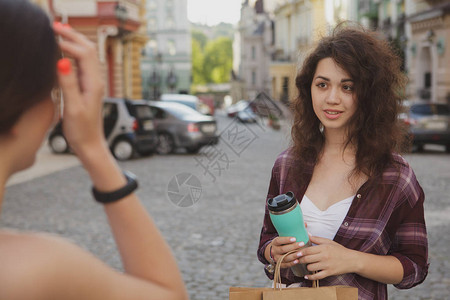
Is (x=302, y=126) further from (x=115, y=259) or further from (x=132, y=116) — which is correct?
(x=132, y=116)

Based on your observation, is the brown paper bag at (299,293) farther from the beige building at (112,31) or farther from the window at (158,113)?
the beige building at (112,31)

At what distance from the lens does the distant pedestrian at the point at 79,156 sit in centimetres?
99

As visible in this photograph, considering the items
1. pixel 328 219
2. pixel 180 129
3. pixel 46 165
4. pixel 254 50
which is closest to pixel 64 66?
pixel 328 219

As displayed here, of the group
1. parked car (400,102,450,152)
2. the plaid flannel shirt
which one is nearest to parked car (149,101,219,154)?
parked car (400,102,450,152)

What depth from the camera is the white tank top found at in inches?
96.7

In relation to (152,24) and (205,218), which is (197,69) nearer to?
(152,24)

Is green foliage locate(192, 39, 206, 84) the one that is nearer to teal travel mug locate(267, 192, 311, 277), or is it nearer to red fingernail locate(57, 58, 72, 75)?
teal travel mug locate(267, 192, 311, 277)

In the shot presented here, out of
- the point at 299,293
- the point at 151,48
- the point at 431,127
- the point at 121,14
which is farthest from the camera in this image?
the point at 151,48

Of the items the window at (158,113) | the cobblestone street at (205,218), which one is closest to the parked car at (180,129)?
the window at (158,113)

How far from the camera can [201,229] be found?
8.38 meters

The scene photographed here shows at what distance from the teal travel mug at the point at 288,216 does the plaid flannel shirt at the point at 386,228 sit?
285 millimetres

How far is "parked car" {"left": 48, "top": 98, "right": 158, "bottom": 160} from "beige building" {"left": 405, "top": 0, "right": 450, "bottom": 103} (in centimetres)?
1421

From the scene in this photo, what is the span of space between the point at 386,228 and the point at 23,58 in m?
1.73

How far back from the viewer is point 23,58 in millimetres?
1025
